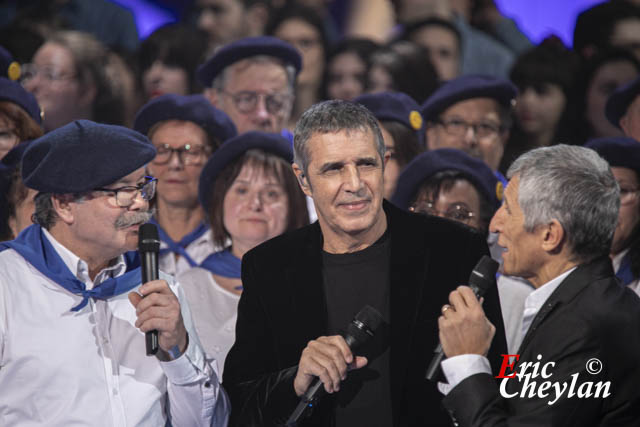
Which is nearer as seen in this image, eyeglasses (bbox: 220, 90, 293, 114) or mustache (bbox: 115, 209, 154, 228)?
mustache (bbox: 115, 209, 154, 228)

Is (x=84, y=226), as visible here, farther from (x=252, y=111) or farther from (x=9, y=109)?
(x=252, y=111)

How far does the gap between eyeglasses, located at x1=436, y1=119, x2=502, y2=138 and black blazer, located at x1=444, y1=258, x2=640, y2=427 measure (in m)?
2.45

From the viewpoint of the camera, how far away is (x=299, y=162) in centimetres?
323

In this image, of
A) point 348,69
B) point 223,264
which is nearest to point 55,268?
point 223,264

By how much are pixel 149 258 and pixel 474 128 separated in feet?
9.13

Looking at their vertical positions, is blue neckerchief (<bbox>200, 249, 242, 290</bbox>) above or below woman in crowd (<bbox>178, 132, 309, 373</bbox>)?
below

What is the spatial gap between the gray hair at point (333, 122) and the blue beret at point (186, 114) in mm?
1749

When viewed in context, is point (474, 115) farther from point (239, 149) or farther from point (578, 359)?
point (578, 359)

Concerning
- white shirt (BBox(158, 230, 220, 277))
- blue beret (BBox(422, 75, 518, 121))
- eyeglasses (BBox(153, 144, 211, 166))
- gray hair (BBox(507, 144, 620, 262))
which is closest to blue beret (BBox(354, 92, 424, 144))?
blue beret (BBox(422, 75, 518, 121))

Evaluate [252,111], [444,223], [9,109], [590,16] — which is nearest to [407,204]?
[444,223]

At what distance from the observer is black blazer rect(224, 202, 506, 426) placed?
297 centimetres

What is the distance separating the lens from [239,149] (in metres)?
4.53

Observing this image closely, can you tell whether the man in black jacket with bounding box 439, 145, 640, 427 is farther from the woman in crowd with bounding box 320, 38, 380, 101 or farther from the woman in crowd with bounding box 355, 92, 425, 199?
the woman in crowd with bounding box 320, 38, 380, 101

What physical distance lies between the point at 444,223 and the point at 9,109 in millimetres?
2463
